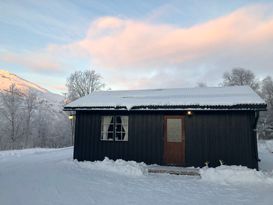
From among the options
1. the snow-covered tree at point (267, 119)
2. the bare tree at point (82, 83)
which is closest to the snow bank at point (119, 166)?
the bare tree at point (82, 83)

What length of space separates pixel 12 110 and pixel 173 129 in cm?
3018

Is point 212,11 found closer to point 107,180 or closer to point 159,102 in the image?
point 159,102

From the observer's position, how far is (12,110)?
33125 mm

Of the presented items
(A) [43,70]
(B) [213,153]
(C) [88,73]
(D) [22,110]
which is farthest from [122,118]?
(D) [22,110]

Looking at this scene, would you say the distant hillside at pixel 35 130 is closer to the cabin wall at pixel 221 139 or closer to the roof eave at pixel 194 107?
the roof eave at pixel 194 107

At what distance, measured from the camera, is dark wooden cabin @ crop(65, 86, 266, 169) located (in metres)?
8.62

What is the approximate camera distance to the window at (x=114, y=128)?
10.1 metres

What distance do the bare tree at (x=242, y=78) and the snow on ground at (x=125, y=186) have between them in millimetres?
32069

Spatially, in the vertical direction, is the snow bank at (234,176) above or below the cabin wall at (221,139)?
below

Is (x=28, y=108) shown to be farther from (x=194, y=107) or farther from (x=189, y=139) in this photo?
(x=194, y=107)

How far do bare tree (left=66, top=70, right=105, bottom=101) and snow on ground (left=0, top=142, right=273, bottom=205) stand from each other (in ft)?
86.0

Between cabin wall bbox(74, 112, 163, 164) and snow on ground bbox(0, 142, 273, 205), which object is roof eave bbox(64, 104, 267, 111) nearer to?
cabin wall bbox(74, 112, 163, 164)

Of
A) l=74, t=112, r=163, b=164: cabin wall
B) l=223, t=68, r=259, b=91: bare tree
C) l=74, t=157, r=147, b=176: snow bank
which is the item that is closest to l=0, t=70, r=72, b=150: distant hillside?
l=74, t=112, r=163, b=164: cabin wall

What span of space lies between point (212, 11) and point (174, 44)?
23.1 feet
